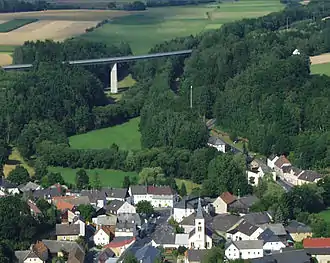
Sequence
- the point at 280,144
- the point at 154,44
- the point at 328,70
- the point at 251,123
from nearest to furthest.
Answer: the point at 280,144
the point at 251,123
the point at 328,70
the point at 154,44

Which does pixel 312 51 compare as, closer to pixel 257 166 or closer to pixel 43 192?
pixel 257 166

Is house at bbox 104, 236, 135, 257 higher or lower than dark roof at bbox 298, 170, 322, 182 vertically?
higher

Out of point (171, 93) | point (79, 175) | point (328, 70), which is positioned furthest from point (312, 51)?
point (79, 175)

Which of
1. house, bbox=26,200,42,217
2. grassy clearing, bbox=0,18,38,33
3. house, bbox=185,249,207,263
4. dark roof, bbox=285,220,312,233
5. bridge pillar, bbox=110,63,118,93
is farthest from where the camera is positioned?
grassy clearing, bbox=0,18,38,33

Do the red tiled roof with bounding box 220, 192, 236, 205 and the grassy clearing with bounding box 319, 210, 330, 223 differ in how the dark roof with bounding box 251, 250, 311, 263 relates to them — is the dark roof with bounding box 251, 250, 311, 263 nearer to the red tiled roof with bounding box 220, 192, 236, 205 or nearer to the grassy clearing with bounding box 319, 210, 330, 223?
the grassy clearing with bounding box 319, 210, 330, 223

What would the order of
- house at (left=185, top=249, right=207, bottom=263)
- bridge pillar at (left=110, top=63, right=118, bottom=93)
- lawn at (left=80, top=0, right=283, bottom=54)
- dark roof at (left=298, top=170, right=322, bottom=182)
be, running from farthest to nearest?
lawn at (left=80, top=0, right=283, bottom=54) → bridge pillar at (left=110, top=63, right=118, bottom=93) → dark roof at (left=298, top=170, right=322, bottom=182) → house at (left=185, top=249, right=207, bottom=263)

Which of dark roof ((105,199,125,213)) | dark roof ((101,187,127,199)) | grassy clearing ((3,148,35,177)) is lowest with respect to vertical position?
grassy clearing ((3,148,35,177))

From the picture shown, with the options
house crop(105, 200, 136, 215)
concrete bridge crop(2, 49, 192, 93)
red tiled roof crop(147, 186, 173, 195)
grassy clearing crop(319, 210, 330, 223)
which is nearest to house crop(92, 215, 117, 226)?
house crop(105, 200, 136, 215)

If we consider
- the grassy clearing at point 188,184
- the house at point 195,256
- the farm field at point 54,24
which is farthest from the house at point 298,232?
the farm field at point 54,24

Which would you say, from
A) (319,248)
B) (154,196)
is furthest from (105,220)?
(319,248)
